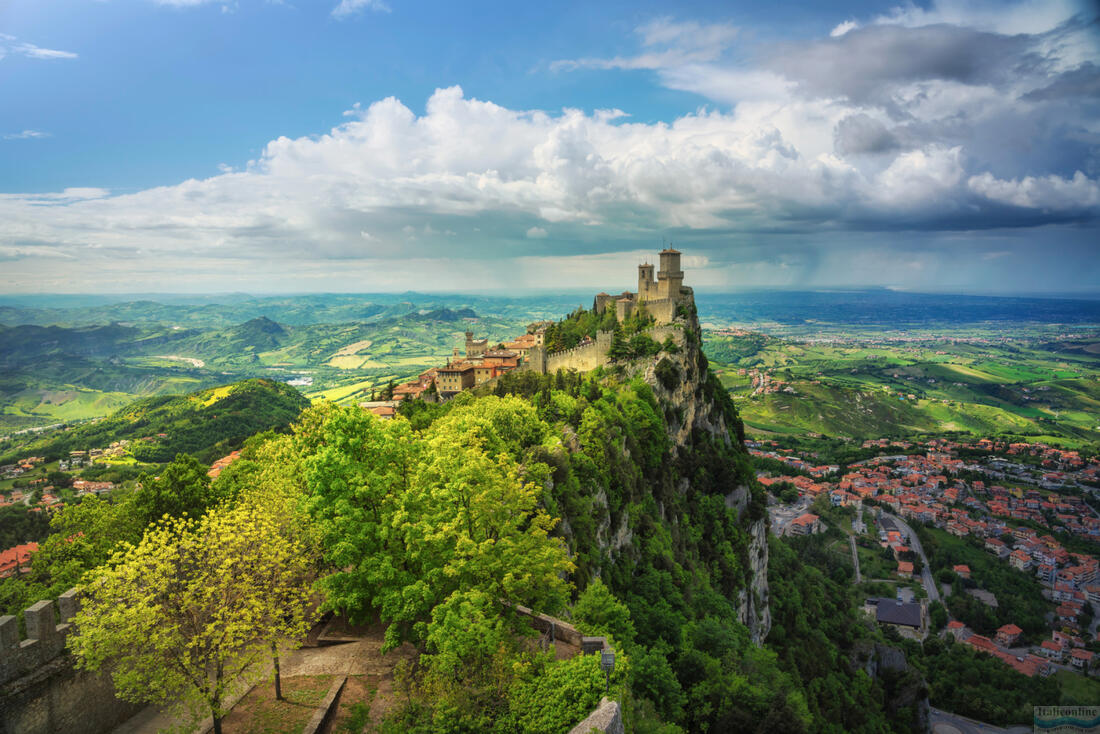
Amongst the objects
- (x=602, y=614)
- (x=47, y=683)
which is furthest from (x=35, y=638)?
(x=602, y=614)

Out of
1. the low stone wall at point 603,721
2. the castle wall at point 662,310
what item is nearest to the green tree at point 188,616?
the low stone wall at point 603,721

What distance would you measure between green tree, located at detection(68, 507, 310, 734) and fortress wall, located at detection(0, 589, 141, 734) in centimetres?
54

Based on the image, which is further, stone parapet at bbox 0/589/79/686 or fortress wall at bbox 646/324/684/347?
fortress wall at bbox 646/324/684/347

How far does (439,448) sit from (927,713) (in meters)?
77.8

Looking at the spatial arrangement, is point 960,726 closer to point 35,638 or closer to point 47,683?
point 47,683

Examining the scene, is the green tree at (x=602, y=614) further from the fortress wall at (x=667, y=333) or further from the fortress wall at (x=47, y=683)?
the fortress wall at (x=667, y=333)

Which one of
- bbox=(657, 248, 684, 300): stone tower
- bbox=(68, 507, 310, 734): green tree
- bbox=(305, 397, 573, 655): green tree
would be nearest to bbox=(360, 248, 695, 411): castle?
bbox=(657, 248, 684, 300): stone tower

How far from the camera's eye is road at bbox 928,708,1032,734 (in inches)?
2970

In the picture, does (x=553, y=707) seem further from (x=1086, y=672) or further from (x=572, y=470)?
(x=1086, y=672)

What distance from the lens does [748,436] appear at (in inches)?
7323

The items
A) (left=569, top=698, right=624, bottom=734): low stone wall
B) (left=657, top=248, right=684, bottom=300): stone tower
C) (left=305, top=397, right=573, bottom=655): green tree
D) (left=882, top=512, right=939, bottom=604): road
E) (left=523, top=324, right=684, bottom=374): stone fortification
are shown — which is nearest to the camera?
(left=569, top=698, right=624, bottom=734): low stone wall

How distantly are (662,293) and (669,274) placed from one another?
272 centimetres

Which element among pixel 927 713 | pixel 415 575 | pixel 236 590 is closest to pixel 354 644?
pixel 415 575

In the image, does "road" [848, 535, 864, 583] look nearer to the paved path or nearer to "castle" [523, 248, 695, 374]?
"castle" [523, 248, 695, 374]
